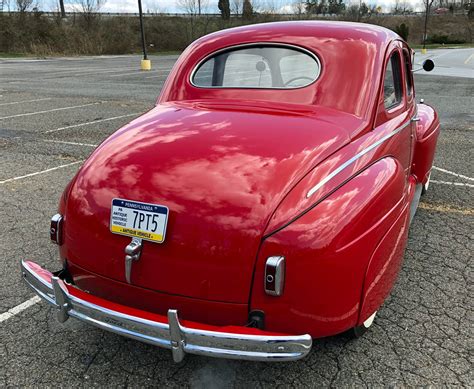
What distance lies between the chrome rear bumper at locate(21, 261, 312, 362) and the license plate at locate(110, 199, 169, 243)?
0.35 m

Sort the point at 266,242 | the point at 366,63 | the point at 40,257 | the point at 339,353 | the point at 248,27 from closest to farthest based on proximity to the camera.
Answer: the point at 266,242 → the point at 339,353 → the point at 366,63 → the point at 248,27 → the point at 40,257

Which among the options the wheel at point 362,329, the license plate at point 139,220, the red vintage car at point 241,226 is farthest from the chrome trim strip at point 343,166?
the wheel at point 362,329

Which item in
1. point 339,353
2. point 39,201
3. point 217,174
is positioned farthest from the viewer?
point 39,201

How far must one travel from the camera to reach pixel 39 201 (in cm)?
493

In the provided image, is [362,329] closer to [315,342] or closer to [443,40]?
[315,342]

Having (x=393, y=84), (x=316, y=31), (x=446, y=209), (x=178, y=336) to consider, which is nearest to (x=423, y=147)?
(x=446, y=209)

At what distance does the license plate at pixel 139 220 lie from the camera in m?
2.12

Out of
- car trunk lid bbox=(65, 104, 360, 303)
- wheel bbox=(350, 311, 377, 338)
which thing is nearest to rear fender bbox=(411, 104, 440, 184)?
car trunk lid bbox=(65, 104, 360, 303)

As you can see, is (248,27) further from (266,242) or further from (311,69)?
(266,242)

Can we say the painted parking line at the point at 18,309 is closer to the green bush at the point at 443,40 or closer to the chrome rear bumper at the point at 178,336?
the chrome rear bumper at the point at 178,336

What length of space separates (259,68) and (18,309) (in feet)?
7.43

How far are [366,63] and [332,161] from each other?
94cm

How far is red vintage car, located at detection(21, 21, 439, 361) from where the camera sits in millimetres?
2008

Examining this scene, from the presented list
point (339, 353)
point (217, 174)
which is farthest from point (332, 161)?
point (339, 353)
